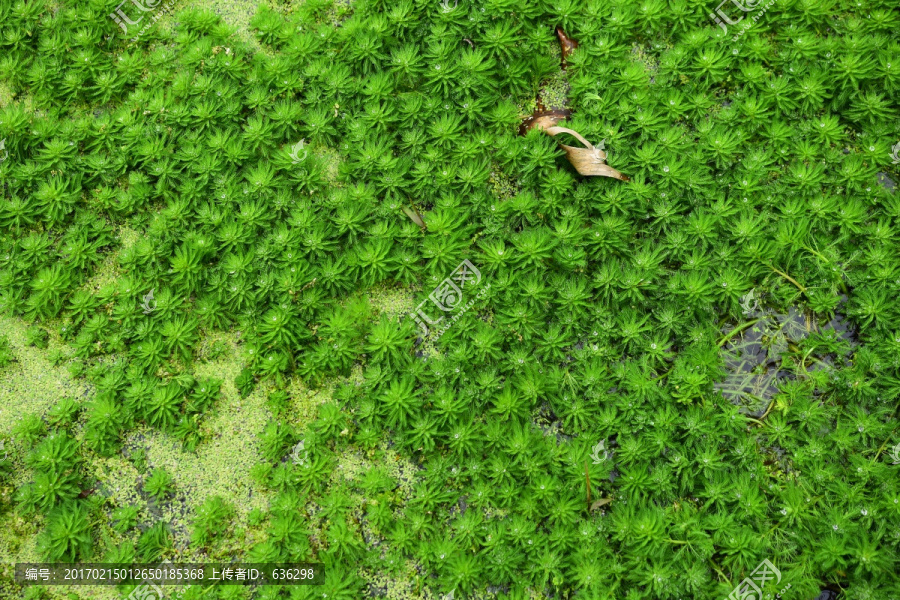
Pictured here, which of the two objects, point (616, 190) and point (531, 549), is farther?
point (616, 190)

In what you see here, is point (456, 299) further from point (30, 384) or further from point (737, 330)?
point (30, 384)

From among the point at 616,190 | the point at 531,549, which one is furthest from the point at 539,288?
the point at 531,549

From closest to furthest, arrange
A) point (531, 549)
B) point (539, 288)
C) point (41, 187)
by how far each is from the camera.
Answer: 1. point (531, 549)
2. point (539, 288)
3. point (41, 187)

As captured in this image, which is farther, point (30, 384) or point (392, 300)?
point (392, 300)

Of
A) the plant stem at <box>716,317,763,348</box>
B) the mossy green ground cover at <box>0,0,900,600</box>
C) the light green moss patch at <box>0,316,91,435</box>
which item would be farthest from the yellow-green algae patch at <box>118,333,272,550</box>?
the plant stem at <box>716,317,763,348</box>

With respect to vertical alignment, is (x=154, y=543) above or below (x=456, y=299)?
below

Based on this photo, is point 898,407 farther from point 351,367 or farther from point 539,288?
point 351,367

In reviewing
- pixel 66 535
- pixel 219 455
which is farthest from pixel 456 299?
pixel 66 535

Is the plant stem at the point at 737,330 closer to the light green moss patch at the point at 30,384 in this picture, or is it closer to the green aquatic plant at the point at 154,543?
the green aquatic plant at the point at 154,543

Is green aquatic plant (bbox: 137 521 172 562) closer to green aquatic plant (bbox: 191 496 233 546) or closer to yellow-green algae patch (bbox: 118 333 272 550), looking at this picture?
yellow-green algae patch (bbox: 118 333 272 550)
